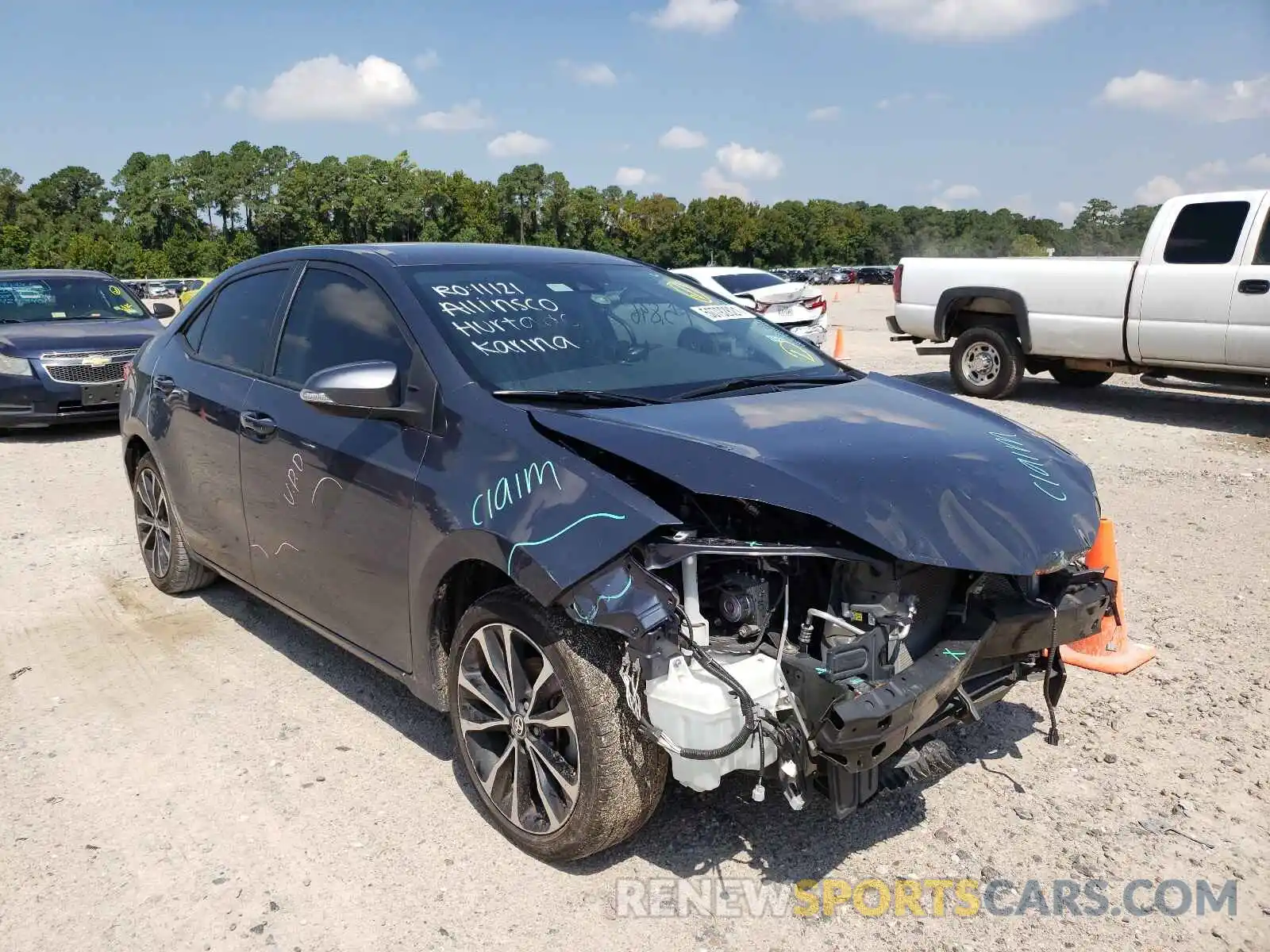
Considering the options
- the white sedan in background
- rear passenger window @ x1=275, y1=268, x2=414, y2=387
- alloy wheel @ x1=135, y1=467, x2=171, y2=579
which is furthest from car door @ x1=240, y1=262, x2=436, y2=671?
the white sedan in background

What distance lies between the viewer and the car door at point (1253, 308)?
9039mm

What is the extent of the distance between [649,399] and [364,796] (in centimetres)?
166

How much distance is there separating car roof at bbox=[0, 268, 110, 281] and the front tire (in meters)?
6.80

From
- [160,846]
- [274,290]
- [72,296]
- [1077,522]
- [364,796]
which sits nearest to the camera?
[1077,522]

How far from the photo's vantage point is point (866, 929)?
2713 mm

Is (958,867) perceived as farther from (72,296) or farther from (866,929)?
(72,296)

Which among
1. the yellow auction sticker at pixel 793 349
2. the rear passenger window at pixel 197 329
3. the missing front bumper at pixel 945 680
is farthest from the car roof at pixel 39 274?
the missing front bumper at pixel 945 680

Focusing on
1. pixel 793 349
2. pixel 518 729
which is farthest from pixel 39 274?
pixel 518 729

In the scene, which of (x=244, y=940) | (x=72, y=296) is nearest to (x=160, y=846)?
(x=244, y=940)

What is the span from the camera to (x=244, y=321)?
4480 millimetres

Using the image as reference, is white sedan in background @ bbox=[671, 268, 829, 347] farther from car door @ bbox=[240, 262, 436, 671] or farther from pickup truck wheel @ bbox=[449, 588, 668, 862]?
pickup truck wheel @ bbox=[449, 588, 668, 862]

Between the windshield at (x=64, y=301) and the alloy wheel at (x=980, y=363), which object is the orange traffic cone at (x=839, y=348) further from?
the windshield at (x=64, y=301)

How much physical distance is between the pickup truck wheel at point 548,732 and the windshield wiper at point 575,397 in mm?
615

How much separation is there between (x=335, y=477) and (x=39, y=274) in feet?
32.6
